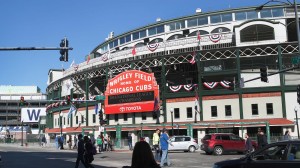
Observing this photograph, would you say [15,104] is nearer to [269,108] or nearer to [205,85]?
[205,85]

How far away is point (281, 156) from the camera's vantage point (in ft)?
32.0

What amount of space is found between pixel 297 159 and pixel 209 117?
1523 inches

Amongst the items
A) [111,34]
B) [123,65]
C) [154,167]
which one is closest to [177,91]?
[123,65]

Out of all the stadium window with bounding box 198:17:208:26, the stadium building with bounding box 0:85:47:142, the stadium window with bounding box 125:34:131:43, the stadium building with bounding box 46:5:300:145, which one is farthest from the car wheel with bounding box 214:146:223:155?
the stadium building with bounding box 0:85:47:142

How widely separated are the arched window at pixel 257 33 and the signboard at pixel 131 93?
13.1m

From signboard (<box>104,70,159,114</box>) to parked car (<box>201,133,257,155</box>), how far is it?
2007 cm

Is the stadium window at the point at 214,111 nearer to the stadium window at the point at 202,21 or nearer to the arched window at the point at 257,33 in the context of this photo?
the arched window at the point at 257,33

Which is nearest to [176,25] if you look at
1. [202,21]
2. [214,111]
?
[202,21]

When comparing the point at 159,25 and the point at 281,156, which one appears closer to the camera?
the point at 281,156

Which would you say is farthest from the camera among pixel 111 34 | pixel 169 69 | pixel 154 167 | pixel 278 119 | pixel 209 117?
pixel 111 34

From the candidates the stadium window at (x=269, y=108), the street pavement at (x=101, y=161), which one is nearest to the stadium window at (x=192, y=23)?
the stadium window at (x=269, y=108)

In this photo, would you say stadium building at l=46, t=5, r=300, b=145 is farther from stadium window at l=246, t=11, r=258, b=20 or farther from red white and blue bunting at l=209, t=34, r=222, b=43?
stadium window at l=246, t=11, r=258, b=20

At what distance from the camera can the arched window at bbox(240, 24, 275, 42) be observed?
1914 inches

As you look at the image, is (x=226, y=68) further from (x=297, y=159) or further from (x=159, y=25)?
(x=297, y=159)
